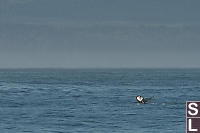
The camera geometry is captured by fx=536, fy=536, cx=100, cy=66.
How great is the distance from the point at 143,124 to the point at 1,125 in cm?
1459

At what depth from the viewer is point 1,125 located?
181 feet

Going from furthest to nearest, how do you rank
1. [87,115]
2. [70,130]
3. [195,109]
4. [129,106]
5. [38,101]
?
[38,101] → [129,106] → [87,115] → [70,130] → [195,109]

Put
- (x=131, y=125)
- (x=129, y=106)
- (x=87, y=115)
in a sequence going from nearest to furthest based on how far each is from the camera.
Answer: (x=131, y=125), (x=87, y=115), (x=129, y=106)

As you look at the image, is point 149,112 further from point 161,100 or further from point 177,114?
point 161,100

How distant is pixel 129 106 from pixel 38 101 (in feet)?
51.2

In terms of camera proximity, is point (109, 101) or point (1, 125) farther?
point (109, 101)

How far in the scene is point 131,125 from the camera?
5459cm

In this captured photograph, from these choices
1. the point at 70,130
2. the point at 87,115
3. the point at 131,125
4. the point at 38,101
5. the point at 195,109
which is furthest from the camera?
the point at 38,101

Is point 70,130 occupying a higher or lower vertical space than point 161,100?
lower

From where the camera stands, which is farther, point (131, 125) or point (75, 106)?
point (75, 106)

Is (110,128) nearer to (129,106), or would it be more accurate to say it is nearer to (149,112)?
(149,112)

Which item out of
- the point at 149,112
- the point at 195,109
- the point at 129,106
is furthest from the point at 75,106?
the point at 195,109

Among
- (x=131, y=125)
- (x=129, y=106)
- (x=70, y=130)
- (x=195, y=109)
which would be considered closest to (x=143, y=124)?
(x=131, y=125)

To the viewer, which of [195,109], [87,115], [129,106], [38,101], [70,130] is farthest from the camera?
[38,101]
